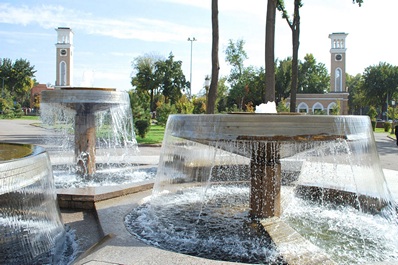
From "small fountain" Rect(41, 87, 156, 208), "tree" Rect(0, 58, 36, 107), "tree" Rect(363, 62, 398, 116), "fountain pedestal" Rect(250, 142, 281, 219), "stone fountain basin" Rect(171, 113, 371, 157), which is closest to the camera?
"stone fountain basin" Rect(171, 113, 371, 157)

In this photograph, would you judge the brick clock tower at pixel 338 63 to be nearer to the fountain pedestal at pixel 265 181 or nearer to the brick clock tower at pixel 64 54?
the brick clock tower at pixel 64 54

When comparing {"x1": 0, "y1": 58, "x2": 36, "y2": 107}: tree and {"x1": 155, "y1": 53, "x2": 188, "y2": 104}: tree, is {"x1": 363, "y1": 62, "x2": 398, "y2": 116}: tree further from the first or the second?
{"x1": 0, "y1": 58, "x2": 36, "y2": 107}: tree

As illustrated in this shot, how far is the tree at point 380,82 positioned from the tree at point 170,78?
2616cm

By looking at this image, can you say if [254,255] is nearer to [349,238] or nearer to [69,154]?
[349,238]

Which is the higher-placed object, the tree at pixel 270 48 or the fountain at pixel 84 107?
the tree at pixel 270 48

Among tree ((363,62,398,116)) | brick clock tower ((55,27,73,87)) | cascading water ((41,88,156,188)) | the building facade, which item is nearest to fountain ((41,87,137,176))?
cascading water ((41,88,156,188))

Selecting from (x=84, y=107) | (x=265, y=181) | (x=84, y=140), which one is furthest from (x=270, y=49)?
(x=265, y=181)

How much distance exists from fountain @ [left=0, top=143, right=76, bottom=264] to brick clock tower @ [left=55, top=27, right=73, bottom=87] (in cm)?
5733

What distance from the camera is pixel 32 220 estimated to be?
135 inches

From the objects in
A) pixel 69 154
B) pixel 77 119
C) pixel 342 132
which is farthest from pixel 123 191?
pixel 69 154

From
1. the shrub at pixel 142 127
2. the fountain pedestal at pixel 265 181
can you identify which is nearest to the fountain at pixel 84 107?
the fountain pedestal at pixel 265 181

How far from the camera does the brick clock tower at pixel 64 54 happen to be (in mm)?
57625

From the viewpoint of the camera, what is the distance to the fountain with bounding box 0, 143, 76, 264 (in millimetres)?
3176

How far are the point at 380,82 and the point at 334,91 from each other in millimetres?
8644
